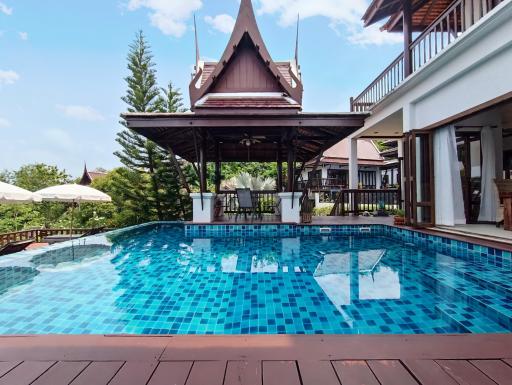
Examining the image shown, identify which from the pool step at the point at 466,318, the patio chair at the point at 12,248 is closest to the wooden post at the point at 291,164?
the pool step at the point at 466,318

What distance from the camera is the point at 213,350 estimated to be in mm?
1426

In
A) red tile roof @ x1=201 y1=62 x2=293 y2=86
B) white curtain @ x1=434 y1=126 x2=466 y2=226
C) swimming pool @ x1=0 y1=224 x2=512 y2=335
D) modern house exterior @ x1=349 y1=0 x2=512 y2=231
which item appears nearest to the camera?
swimming pool @ x1=0 y1=224 x2=512 y2=335

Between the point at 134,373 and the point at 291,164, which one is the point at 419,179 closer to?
the point at 291,164

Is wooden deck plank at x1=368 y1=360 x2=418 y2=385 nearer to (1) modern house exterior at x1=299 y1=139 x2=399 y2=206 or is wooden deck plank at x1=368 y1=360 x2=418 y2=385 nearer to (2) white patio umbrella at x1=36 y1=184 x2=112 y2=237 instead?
(2) white patio umbrella at x1=36 y1=184 x2=112 y2=237

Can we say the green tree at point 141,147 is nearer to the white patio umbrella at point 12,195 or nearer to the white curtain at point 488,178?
the white patio umbrella at point 12,195

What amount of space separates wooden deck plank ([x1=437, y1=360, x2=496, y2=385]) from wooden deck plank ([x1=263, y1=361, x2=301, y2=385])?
647 millimetres

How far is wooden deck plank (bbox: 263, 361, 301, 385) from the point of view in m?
1.18

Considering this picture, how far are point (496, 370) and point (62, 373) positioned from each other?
6.06 feet

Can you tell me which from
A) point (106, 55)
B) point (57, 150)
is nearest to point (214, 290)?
point (106, 55)

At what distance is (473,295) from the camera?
9.45 feet

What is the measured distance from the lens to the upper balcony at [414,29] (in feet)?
18.3

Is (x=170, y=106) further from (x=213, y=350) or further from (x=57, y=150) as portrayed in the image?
(x=57, y=150)

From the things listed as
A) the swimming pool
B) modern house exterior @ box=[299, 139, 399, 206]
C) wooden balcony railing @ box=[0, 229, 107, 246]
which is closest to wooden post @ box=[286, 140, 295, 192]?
the swimming pool

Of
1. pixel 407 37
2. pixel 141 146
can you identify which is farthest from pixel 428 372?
pixel 141 146
